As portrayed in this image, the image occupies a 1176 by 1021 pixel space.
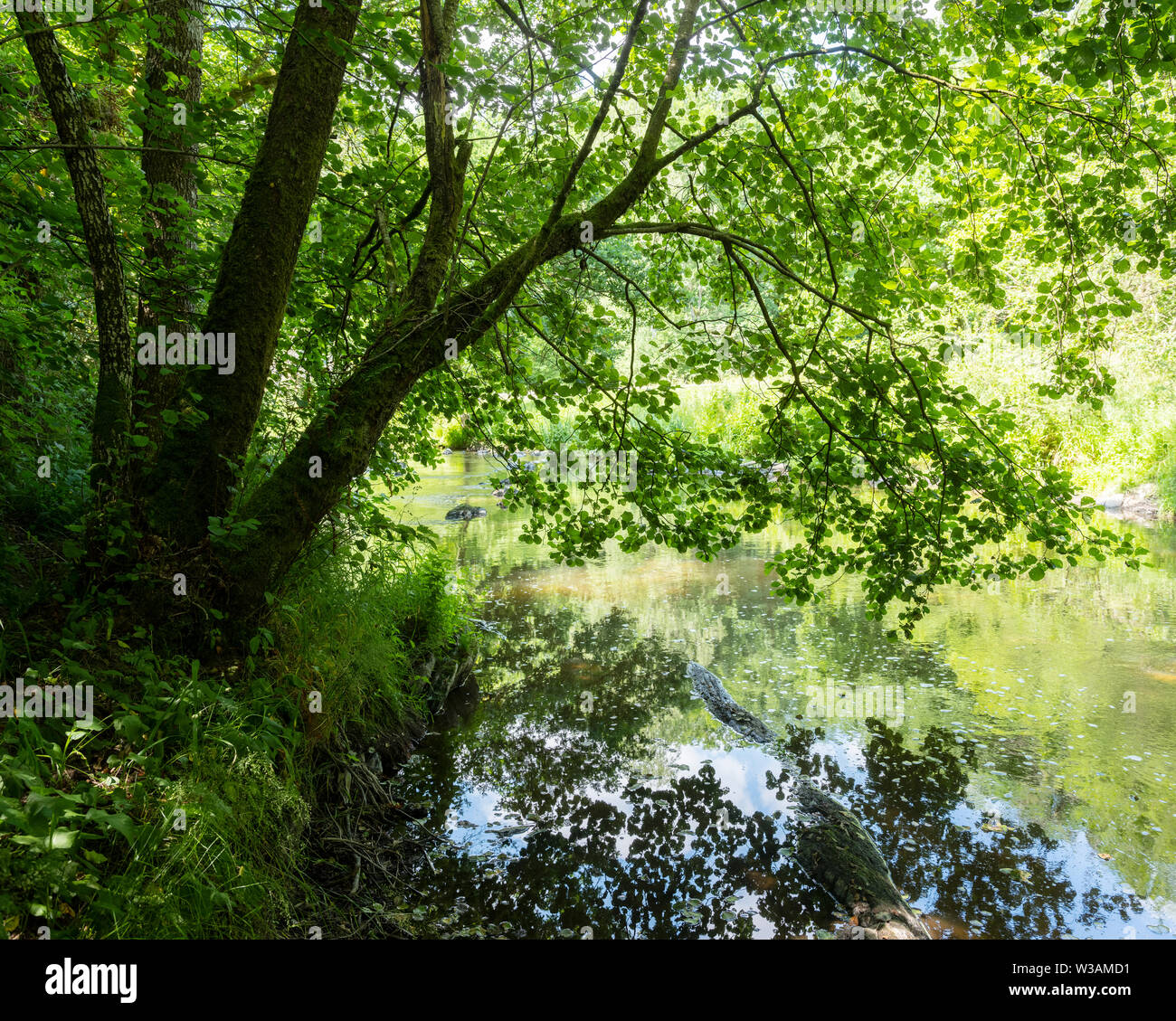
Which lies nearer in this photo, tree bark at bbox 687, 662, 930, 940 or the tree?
the tree

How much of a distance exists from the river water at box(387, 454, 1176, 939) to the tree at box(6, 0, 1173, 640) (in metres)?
1.35

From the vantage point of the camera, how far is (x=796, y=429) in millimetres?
4309

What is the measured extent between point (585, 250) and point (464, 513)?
13.4 meters

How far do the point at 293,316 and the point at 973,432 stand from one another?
4.57 metres

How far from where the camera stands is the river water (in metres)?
4.20

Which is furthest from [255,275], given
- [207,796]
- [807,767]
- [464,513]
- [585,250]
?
[464,513]

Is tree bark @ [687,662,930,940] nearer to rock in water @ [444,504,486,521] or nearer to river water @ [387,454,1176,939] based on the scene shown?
river water @ [387,454,1176,939]

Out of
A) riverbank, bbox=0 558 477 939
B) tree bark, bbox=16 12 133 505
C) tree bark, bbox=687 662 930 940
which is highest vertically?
tree bark, bbox=16 12 133 505

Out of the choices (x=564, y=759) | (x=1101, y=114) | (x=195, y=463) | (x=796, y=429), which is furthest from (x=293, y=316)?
(x=1101, y=114)

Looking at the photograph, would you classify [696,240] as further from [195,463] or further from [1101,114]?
[195,463]

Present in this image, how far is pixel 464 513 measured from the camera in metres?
16.8

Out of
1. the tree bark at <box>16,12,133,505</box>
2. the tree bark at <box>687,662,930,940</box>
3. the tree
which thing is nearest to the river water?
the tree bark at <box>687,662,930,940</box>

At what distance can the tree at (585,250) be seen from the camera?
3.14 m

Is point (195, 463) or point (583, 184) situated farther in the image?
point (583, 184)
